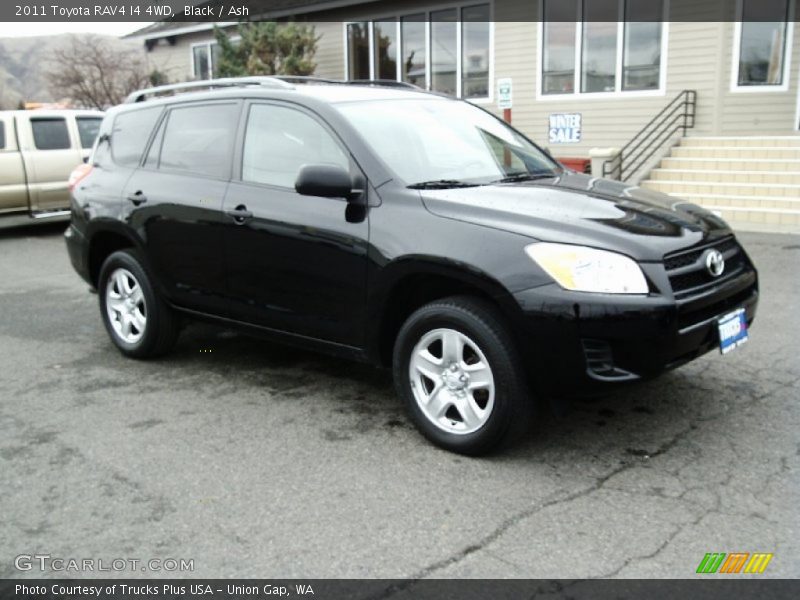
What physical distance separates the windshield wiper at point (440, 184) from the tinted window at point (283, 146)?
16.7 inches

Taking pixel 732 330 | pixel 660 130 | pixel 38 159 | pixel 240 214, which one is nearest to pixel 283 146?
pixel 240 214

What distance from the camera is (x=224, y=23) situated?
20750mm

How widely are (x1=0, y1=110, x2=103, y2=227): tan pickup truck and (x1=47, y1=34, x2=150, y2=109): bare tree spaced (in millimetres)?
14619

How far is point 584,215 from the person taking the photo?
12.3 ft

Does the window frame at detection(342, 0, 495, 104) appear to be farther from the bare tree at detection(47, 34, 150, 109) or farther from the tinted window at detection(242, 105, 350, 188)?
the tinted window at detection(242, 105, 350, 188)

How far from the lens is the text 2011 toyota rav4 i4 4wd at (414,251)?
346 cm

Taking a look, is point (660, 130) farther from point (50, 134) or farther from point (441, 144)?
point (441, 144)

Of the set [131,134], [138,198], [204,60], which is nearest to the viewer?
[138,198]

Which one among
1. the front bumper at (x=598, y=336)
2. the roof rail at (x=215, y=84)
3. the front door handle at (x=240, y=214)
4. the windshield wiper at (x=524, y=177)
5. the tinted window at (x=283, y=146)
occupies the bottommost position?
the front bumper at (x=598, y=336)

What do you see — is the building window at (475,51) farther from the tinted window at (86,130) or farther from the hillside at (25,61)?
the hillside at (25,61)

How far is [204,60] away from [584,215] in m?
21.1

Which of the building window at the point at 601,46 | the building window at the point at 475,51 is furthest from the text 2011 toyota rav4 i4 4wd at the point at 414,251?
the building window at the point at 475,51

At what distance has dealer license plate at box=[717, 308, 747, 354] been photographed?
371 cm
